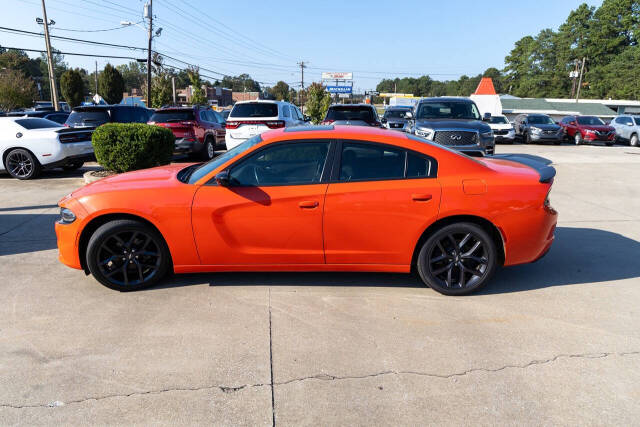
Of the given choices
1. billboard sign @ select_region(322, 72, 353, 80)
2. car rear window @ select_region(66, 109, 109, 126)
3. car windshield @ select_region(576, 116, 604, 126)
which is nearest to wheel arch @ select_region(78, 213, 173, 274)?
car rear window @ select_region(66, 109, 109, 126)

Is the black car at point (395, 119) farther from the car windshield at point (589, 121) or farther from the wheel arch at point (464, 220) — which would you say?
the wheel arch at point (464, 220)

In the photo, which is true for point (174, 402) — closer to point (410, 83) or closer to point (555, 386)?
point (555, 386)

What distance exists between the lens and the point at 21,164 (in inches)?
403

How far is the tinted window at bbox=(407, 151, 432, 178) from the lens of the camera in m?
4.11

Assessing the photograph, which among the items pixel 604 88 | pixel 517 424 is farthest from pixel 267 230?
pixel 604 88

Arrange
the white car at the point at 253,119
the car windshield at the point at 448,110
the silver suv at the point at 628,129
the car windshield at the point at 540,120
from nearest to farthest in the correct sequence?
1. the car windshield at the point at 448,110
2. the white car at the point at 253,119
3. the silver suv at the point at 628,129
4. the car windshield at the point at 540,120

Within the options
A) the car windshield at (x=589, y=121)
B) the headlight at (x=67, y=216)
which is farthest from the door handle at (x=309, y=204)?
the car windshield at (x=589, y=121)

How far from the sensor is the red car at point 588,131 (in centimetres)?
2205

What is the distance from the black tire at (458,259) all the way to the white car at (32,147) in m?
9.44

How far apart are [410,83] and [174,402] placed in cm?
16898

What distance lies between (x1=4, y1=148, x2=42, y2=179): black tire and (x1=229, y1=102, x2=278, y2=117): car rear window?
498 centimetres

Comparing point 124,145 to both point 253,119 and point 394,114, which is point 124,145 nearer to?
point 253,119

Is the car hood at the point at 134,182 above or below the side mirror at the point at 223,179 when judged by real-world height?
below

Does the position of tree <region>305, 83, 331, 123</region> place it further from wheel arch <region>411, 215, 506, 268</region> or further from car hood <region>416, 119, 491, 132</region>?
wheel arch <region>411, 215, 506, 268</region>
